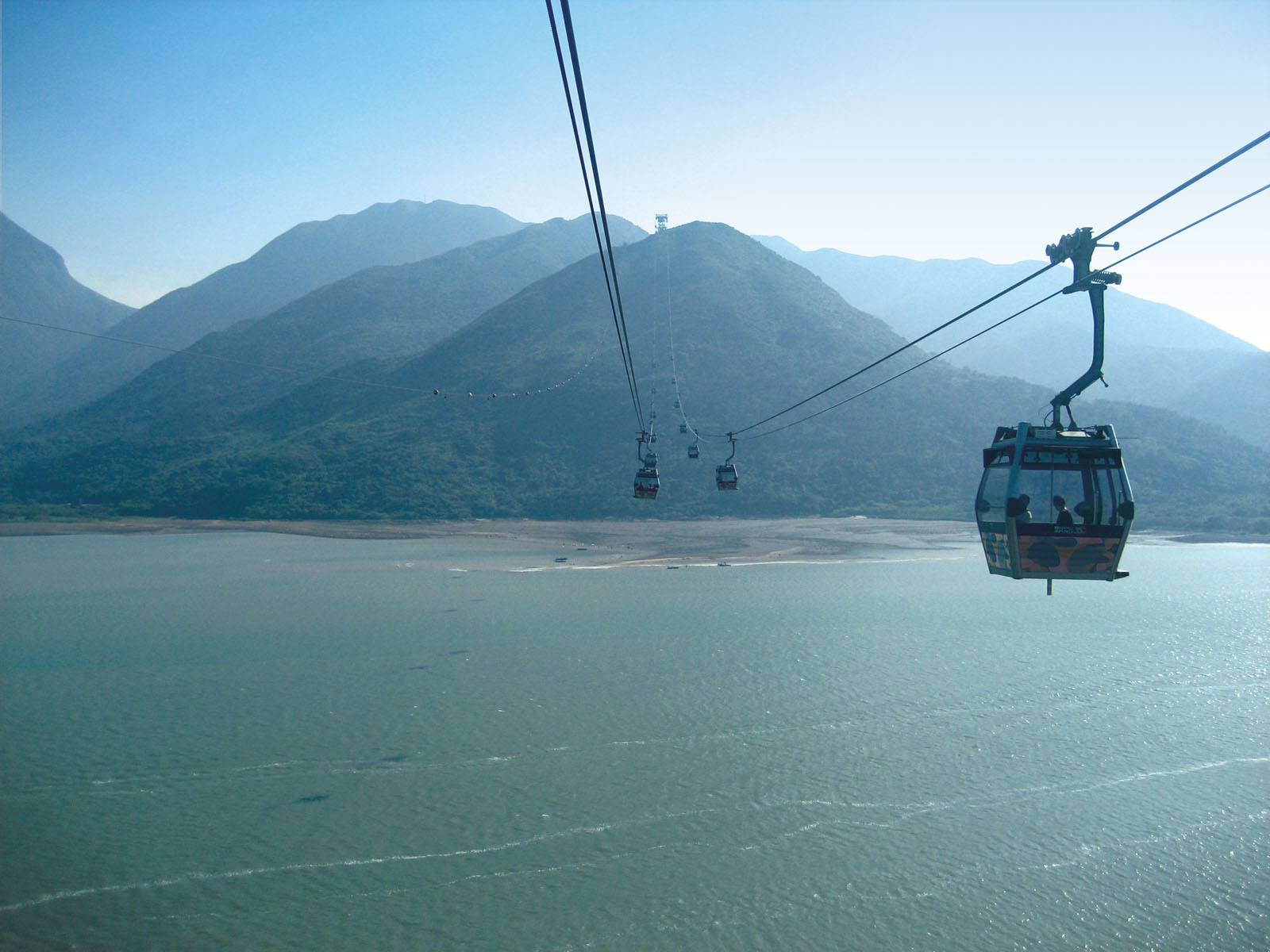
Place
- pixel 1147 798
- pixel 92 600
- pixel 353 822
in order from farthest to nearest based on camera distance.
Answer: pixel 92 600 < pixel 1147 798 < pixel 353 822

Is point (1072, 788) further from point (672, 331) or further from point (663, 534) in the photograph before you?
point (672, 331)

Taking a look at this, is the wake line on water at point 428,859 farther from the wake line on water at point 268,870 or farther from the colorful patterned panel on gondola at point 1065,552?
the colorful patterned panel on gondola at point 1065,552

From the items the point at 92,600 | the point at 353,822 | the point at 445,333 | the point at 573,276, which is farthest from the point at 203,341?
the point at 353,822

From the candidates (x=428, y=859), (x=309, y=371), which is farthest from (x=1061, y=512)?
(x=309, y=371)

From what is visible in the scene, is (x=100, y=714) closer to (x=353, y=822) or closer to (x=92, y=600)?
(x=353, y=822)

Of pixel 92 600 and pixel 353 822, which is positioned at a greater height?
pixel 92 600

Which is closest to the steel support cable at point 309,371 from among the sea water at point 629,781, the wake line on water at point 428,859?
the sea water at point 629,781

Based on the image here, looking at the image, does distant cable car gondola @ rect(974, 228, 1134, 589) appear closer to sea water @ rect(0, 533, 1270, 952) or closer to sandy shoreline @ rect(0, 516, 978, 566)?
sea water @ rect(0, 533, 1270, 952)
